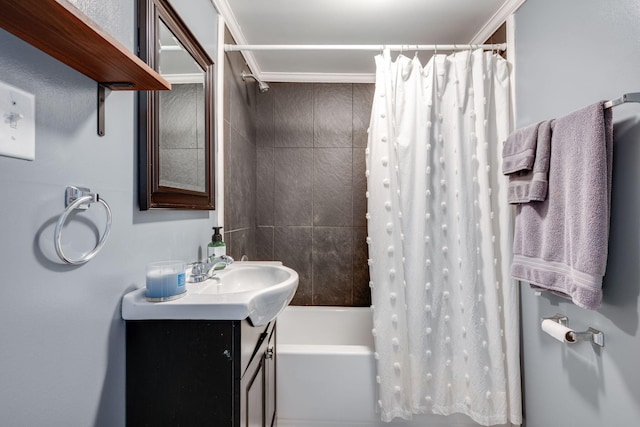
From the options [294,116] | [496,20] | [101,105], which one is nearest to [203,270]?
[101,105]

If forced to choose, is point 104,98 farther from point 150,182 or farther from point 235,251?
point 235,251

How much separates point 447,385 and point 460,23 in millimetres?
2099

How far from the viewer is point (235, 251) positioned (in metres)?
1.99

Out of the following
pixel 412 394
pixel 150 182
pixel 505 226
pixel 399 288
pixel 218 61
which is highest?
pixel 218 61

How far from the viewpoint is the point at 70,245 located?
2.40ft

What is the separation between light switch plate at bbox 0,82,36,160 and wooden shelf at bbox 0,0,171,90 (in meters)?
0.11

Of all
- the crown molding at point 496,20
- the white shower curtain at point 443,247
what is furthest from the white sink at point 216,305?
the crown molding at point 496,20

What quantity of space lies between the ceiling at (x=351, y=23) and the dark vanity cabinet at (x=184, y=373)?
5.37 feet

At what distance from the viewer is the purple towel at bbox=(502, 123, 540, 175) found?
52.9 inches

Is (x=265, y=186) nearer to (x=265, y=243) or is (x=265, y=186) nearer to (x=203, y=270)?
(x=265, y=243)

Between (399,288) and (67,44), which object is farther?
(399,288)

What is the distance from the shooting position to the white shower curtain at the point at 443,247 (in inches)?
63.7

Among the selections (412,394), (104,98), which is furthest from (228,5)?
(412,394)

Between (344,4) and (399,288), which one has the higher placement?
(344,4)
